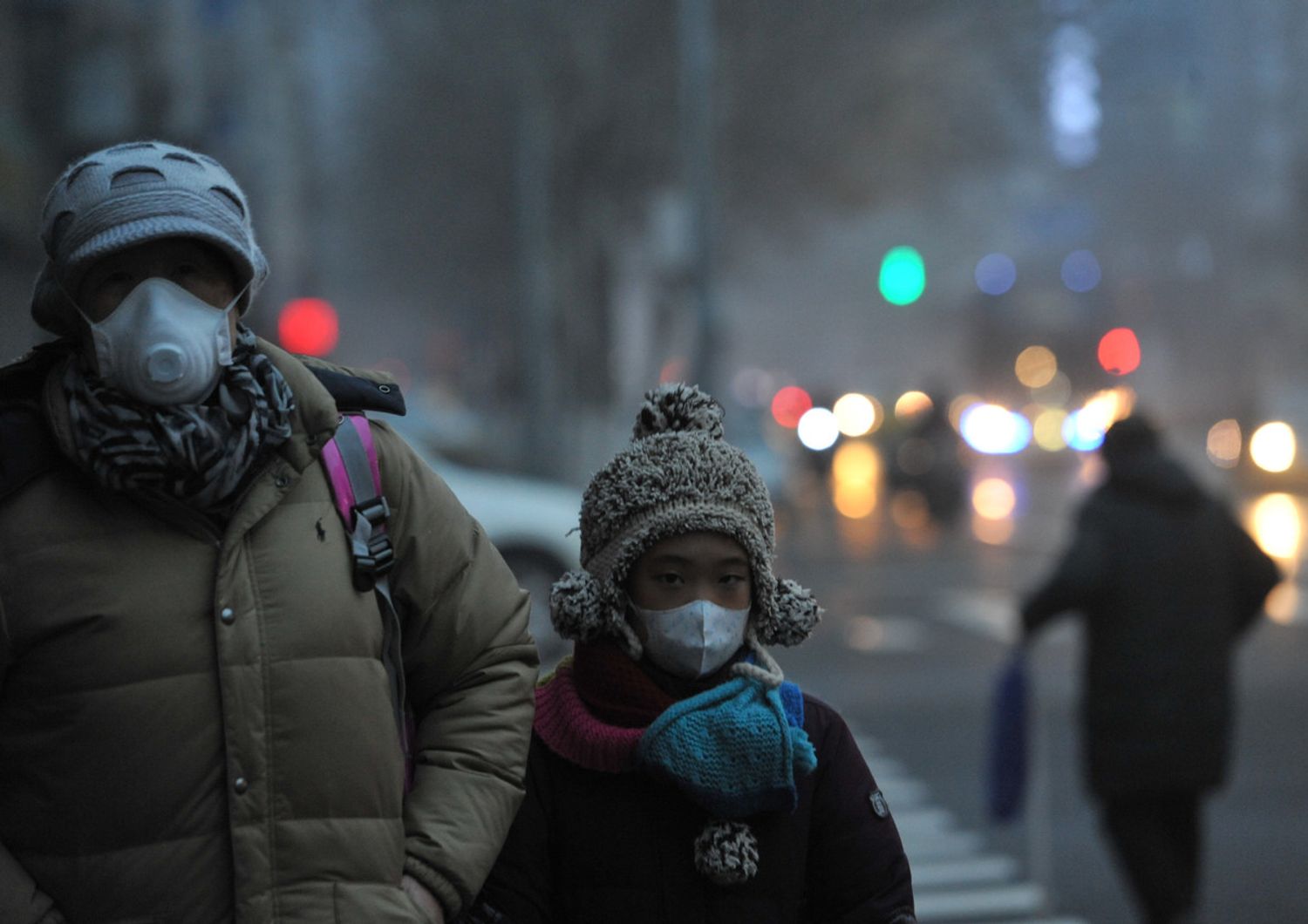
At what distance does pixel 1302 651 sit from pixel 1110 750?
7.83 metres

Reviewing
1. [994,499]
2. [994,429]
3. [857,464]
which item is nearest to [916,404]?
[994,499]

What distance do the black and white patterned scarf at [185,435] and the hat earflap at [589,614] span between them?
0.47 m

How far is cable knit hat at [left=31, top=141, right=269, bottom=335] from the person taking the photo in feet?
7.20

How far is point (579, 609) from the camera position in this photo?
2475 millimetres

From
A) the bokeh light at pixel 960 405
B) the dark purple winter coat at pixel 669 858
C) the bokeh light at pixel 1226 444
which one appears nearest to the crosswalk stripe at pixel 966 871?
the dark purple winter coat at pixel 669 858

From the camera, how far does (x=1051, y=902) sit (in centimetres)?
665

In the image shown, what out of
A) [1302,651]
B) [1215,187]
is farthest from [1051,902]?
[1215,187]

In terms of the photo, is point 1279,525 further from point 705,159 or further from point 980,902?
point 980,902

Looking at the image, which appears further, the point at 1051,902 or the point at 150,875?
the point at 1051,902

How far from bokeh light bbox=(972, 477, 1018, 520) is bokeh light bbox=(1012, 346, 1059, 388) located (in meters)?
5.00

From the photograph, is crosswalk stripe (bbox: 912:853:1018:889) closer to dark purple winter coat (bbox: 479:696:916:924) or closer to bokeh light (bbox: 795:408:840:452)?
dark purple winter coat (bbox: 479:696:916:924)

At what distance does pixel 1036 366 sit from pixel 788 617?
37829 mm

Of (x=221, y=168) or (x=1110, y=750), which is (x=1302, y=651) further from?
(x=221, y=168)

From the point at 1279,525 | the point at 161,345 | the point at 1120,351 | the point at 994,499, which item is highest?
the point at 994,499
